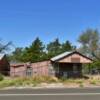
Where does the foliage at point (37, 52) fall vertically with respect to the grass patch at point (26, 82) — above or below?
above

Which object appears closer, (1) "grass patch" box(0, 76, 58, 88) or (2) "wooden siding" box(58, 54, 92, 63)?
(1) "grass patch" box(0, 76, 58, 88)

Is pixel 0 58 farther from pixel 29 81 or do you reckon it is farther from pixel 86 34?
pixel 86 34

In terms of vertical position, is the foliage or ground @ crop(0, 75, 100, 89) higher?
the foliage

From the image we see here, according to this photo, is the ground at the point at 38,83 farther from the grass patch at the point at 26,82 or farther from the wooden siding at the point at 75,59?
the wooden siding at the point at 75,59

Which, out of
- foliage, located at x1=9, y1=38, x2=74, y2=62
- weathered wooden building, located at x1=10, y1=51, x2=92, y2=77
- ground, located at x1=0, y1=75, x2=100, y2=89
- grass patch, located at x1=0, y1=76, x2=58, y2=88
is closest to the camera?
ground, located at x1=0, y1=75, x2=100, y2=89

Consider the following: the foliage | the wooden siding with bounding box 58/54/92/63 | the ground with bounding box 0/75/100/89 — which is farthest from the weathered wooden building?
the foliage

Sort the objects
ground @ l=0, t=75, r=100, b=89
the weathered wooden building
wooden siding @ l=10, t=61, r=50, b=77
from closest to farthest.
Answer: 1. ground @ l=0, t=75, r=100, b=89
2. the weathered wooden building
3. wooden siding @ l=10, t=61, r=50, b=77

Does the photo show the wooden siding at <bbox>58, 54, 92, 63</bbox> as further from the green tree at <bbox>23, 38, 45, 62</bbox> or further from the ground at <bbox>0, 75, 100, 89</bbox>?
the green tree at <bbox>23, 38, 45, 62</bbox>
